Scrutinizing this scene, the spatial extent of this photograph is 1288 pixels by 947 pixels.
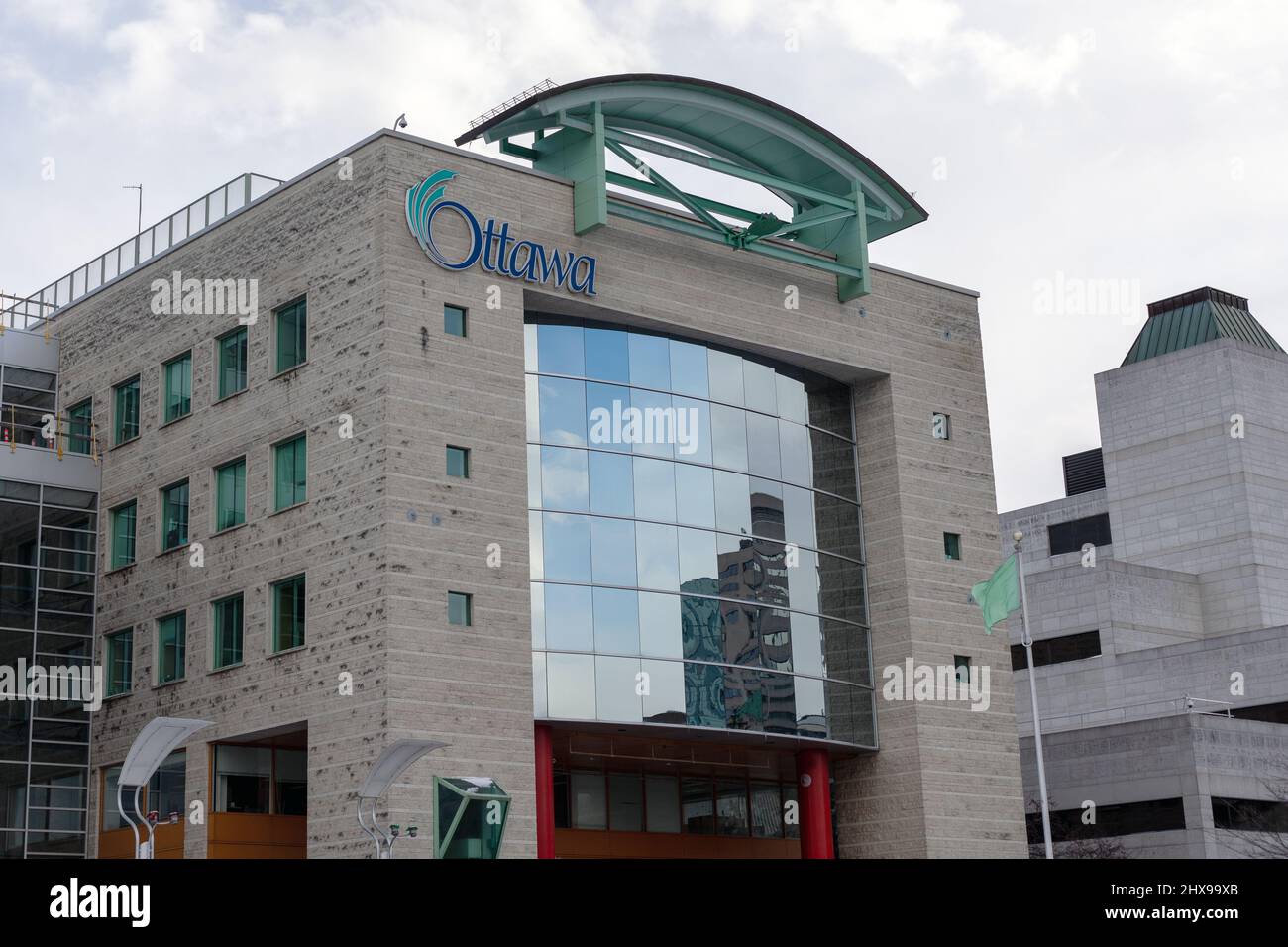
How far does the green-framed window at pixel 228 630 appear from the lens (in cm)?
3828

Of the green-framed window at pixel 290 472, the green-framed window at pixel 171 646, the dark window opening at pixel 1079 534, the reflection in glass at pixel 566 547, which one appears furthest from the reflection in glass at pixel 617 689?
the dark window opening at pixel 1079 534

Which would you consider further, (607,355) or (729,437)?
(729,437)

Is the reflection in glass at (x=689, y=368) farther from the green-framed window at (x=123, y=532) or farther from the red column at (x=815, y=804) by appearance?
the green-framed window at (x=123, y=532)

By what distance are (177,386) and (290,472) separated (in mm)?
5892

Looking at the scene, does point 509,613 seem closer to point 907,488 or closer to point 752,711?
point 752,711

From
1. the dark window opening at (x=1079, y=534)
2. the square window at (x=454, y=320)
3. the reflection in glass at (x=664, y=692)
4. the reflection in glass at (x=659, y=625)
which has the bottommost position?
the reflection in glass at (x=664, y=692)

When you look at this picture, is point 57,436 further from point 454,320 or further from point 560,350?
point 560,350

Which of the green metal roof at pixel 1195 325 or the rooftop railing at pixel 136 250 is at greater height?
the green metal roof at pixel 1195 325

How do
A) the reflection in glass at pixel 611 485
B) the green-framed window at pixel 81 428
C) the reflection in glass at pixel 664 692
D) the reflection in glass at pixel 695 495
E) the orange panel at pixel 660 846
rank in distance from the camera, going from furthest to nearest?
the green-framed window at pixel 81 428
the orange panel at pixel 660 846
the reflection in glass at pixel 695 495
the reflection in glass at pixel 611 485
the reflection in glass at pixel 664 692

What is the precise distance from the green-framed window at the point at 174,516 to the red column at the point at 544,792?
35.0 feet

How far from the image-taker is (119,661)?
41938 millimetres

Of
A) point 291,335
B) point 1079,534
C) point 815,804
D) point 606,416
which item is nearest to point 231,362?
point 291,335

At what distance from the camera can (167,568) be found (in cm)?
4081
